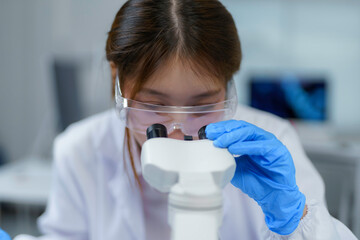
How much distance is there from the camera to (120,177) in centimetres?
123

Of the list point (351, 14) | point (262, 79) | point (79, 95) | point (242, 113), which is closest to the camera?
point (242, 113)

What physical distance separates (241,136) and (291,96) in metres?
2.35

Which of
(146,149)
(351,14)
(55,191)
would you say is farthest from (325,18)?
(146,149)

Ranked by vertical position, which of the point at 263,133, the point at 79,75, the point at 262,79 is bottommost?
the point at 262,79

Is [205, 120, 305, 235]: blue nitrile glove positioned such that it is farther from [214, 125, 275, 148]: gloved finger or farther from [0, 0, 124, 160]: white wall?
[0, 0, 124, 160]: white wall

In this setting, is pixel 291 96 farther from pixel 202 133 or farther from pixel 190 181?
pixel 190 181

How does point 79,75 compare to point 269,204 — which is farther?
point 79,75

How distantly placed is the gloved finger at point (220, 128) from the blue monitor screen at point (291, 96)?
2266 millimetres

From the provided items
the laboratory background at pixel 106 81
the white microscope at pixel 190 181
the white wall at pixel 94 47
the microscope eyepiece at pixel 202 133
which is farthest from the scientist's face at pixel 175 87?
the white wall at pixel 94 47

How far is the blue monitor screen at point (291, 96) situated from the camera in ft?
9.59

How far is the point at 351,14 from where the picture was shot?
4777mm

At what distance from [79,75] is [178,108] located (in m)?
1.77

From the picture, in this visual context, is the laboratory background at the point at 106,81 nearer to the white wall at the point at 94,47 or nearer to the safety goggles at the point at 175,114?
the white wall at the point at 94,47

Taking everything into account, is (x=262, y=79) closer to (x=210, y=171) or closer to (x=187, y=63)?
(x=187, y=63)
